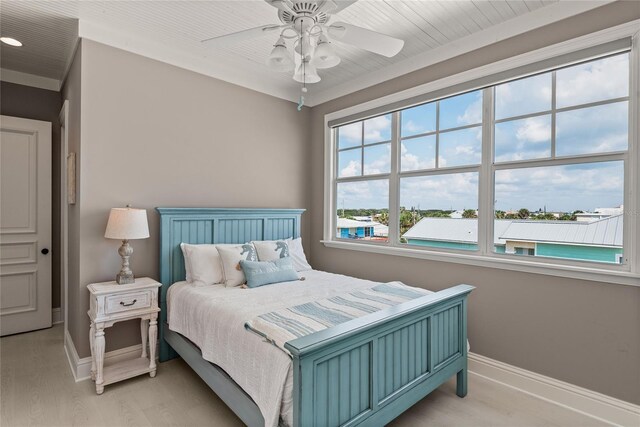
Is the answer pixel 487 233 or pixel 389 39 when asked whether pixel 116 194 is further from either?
pixel 487 233

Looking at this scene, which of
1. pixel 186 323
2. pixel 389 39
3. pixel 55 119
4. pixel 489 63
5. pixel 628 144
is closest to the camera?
pixel 389 39

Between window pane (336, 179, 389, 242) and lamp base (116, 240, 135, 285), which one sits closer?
lamp base (116, 240, 135, 285)

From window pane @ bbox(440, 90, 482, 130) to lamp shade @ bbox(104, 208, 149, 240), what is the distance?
2773 mm

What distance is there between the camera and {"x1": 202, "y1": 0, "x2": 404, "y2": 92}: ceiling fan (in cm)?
164

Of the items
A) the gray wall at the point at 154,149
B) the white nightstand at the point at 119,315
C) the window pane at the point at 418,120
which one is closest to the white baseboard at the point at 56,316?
the gray wall at the point at 154,149

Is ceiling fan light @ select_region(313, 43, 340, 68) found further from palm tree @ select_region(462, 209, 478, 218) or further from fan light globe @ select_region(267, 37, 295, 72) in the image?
palm tree @ select_region(462, 209, 478, 218)

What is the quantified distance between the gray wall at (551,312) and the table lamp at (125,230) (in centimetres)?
241

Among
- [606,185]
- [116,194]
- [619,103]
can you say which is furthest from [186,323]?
[619,103]

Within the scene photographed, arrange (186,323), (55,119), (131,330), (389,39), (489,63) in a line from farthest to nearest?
(55,119) < (131,330) < (489,63) < (186,323) < (389,39)

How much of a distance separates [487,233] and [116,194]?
3.15 meters

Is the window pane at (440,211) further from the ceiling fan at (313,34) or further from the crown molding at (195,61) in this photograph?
the crown molding at (195,61)

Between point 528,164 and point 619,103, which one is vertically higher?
point 619,103

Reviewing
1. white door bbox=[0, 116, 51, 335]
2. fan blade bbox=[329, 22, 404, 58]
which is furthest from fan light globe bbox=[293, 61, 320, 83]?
white door bbox=[0, 116, 51, 335]

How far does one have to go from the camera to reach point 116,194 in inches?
110
